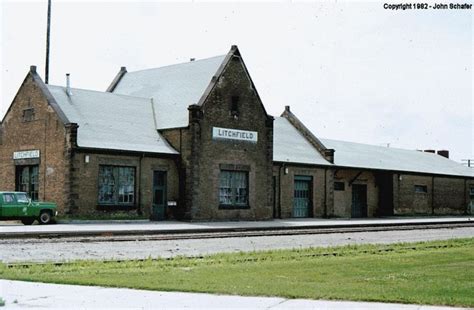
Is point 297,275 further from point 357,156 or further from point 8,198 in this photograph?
point 357,156

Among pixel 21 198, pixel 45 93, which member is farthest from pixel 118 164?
pixel 21 198

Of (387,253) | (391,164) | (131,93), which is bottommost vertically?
(387,253)

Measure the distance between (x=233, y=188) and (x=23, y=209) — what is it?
13.9m

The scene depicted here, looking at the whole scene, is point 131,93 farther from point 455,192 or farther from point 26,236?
point 455,192

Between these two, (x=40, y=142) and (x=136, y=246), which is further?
(x=40, y=142)

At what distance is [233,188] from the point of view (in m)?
43.0

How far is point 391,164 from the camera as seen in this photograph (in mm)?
58625

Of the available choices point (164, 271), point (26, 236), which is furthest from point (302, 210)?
point (164, 271)

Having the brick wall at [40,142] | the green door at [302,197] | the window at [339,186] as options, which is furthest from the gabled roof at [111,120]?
the window at [339,186]

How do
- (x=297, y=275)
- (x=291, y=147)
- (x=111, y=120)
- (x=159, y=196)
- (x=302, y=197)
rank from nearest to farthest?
1. (x=297, y=275)
2. (x=159, y=196)
3. (x=111, y=120)
4. (x=302, y=197)
5. (x=291, y=147)

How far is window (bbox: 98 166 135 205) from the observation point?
37.6 m

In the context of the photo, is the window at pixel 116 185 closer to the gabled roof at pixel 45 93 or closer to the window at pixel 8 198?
the gabled roof at pixel 45 93

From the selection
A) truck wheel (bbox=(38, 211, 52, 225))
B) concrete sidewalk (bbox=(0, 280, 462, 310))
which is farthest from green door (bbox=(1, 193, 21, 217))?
concrete sidewalk (bbox=(0, 280, 462, 310))

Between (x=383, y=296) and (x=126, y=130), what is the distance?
31.2m
